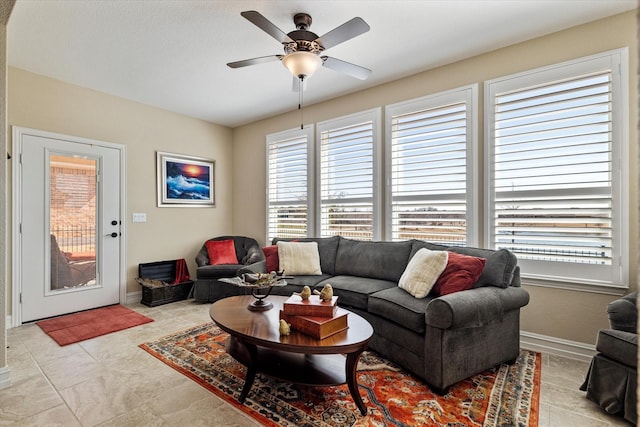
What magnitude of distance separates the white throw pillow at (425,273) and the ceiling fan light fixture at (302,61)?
183 cm

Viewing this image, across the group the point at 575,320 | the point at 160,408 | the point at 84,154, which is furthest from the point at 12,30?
the point at 575,320

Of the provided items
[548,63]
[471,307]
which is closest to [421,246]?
[471,307]

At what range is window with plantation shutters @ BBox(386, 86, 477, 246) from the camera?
10.6 ft

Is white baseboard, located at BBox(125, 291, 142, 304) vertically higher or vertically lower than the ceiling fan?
lower

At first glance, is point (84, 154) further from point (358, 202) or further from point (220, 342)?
point (358, 202)

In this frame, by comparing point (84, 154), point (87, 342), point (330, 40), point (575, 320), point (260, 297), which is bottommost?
point (87, 342)

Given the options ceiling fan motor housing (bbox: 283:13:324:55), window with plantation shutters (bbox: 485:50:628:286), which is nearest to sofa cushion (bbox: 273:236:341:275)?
window with plantation shutters (bbox: 485:50:628:286)

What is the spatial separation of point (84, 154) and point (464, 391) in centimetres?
474

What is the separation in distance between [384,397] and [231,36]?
10.2 ft

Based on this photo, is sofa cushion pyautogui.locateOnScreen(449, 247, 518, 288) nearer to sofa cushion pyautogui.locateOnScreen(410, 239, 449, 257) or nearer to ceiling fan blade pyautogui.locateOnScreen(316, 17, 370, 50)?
sofa cushion pyautogui.locateOnScreen(410, 239, 449, 257)

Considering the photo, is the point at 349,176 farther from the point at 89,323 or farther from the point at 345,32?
the point at 89,323

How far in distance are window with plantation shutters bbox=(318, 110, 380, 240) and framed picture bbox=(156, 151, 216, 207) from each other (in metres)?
2.10

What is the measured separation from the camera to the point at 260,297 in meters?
2.56

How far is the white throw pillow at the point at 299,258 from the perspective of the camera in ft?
12.1
